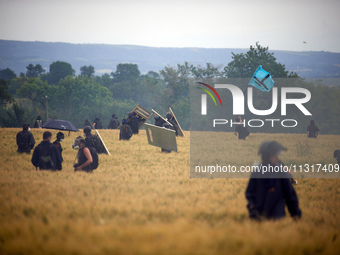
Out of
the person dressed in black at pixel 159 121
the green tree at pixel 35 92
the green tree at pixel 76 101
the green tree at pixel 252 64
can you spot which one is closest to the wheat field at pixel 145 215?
the person dressed in black at pixel 159 121

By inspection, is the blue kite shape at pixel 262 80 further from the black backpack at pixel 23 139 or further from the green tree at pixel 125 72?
the green tree at pixel 125 72

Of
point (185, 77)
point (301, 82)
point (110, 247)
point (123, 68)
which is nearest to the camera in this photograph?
point (110, 247)

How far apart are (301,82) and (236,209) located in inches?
2479

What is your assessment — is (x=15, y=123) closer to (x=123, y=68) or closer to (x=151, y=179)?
(x=151, y=179)

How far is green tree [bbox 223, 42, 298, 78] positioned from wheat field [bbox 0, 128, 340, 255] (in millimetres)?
61586

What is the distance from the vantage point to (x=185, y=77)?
104 meters

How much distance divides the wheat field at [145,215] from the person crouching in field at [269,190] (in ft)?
0.95

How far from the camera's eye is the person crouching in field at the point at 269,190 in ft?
22.6

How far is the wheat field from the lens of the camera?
18.9 ft

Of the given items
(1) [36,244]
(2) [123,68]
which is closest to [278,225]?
(1) [36,244]

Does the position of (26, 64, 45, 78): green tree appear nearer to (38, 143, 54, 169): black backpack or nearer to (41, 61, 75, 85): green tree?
(41, 61, 75, 85): green tree

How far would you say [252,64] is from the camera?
7538cm

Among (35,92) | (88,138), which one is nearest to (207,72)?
(35,92)

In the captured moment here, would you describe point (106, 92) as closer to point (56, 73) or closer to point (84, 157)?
point (56, 73)
